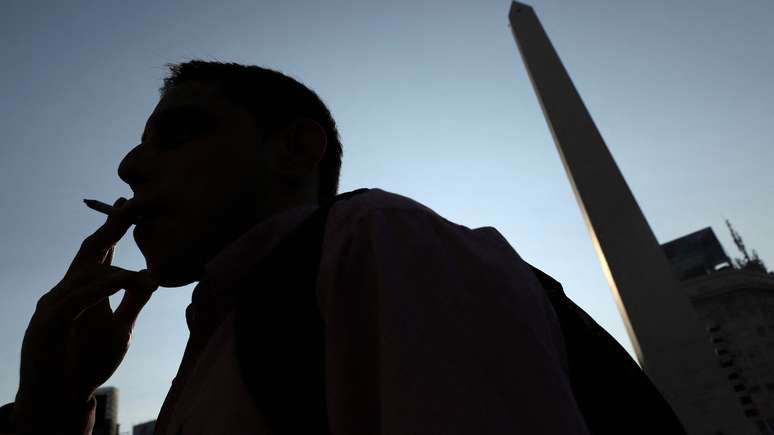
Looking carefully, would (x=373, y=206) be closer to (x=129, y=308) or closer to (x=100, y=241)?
(x=100, y=241)

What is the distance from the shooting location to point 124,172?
5.06ft

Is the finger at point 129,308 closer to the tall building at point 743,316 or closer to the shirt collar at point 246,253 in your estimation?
the shirt collar at point 246,253

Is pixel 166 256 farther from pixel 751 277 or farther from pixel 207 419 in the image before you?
pixel 751 277

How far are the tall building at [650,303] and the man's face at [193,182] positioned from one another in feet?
33.5

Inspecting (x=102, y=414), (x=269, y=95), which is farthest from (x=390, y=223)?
(x=102, y=414)

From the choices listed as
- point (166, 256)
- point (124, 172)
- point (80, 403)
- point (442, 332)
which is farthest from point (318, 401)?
point (80, 403)

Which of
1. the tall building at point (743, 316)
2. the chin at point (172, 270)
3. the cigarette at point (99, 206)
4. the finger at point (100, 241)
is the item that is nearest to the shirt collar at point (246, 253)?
the chin at point (172, 270)

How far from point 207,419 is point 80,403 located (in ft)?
3.76

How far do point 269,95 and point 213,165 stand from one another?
428 millimetres

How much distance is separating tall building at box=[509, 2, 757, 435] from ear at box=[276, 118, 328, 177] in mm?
9971

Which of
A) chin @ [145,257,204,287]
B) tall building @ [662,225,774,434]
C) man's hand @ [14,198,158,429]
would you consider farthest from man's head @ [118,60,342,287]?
tall building @ [662,225,774,434]

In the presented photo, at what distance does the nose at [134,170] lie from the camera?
152 centimetres

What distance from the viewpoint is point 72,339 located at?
6.10 feet

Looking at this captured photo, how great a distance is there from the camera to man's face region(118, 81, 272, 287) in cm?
140
